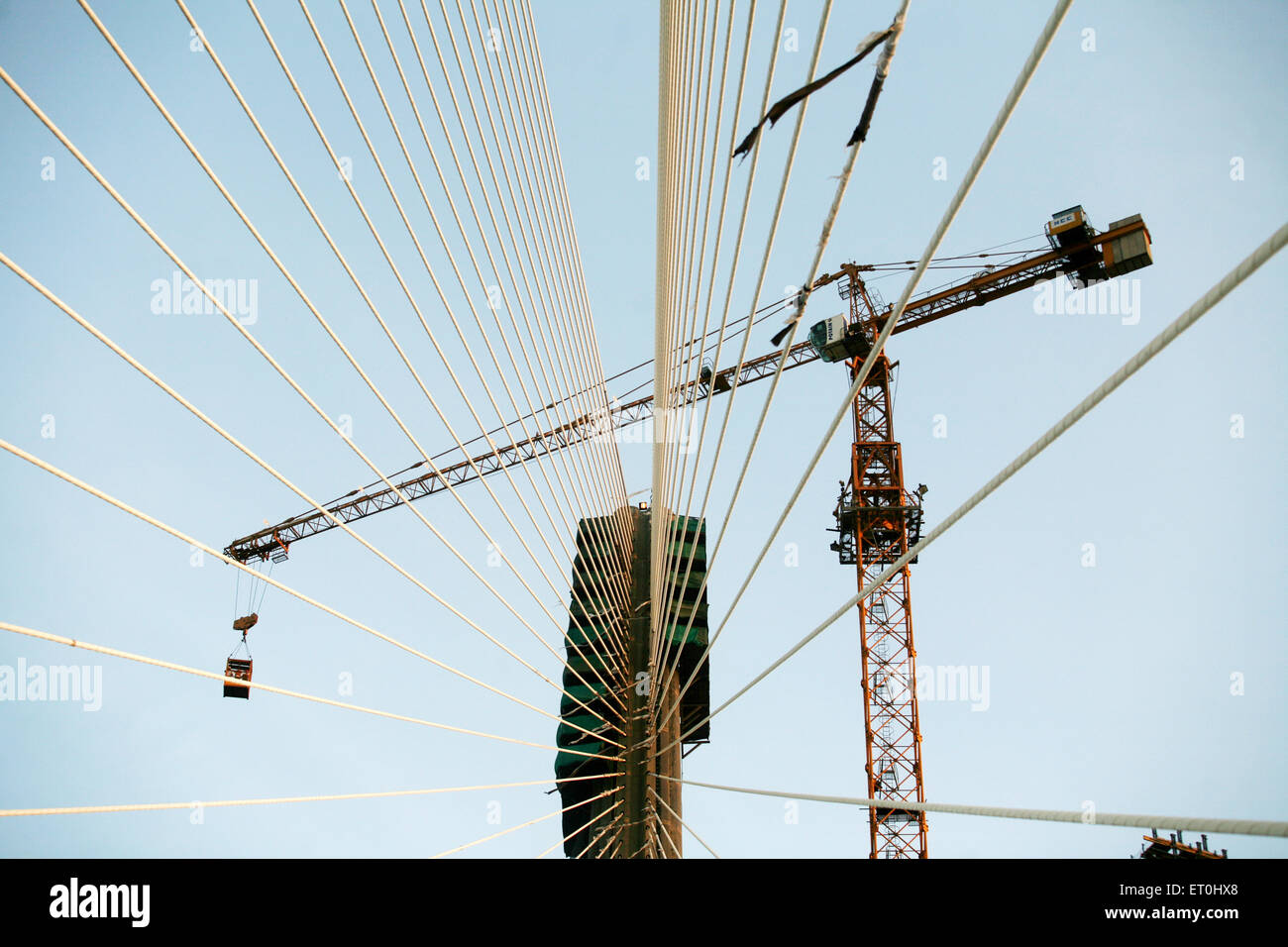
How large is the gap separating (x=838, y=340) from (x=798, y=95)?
104ft

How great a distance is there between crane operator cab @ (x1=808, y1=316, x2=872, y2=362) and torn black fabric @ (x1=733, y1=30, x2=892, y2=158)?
31.2 meters

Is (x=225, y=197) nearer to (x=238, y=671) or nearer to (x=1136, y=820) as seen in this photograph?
(x=1136, y=820)

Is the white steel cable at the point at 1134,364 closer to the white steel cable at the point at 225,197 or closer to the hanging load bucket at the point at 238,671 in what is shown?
the white steel cable at the point at 225,197

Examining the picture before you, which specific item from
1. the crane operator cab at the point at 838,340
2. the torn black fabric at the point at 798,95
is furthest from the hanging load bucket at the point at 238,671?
the torn black fabric at the point at 798,95

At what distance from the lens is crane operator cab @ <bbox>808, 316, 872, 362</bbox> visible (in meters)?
32.7

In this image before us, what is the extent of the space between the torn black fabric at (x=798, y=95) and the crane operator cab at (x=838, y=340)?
3121cm

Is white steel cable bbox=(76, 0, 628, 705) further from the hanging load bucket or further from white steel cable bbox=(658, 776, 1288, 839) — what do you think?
the hanging load bucket

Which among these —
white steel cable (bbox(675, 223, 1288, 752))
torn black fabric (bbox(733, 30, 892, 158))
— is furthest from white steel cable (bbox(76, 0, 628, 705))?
white steel cable (bbox(675, 223, 1288, 752))

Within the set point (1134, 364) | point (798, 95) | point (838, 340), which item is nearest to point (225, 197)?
point (798, 95)

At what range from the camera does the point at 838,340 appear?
107 ft
